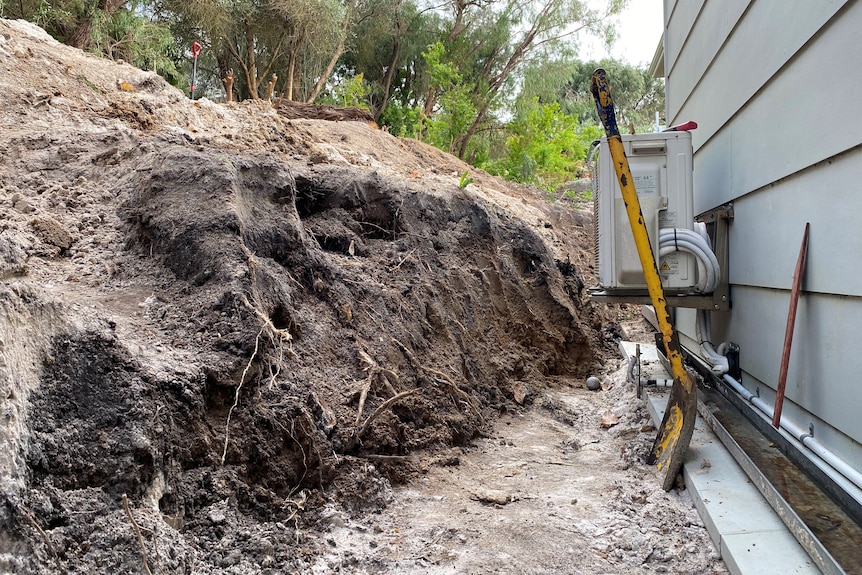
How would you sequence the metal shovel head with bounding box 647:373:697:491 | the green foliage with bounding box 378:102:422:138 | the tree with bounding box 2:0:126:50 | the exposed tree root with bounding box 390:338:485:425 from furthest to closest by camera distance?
the green foliage with bounding box 378:102:422:138, the tree with bounding box 2:0:126:50, the exposed tree root with bounding box 390:338:485:425, the metal shovel head with bounding box 647:373:697:491

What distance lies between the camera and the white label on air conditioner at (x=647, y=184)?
3.94 m

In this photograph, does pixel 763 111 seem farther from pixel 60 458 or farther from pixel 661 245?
pixel 60 458

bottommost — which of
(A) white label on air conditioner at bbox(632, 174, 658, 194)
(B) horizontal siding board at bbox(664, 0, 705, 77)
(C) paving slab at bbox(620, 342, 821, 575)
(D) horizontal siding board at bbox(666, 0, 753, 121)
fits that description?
(C) paving slab at bbox(620, 342, 821, 575)

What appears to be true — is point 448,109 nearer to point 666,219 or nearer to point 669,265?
point 666,219

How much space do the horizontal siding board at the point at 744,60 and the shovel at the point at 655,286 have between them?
0.78 metres

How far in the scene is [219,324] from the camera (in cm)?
321

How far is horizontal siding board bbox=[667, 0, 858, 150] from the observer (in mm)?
2621

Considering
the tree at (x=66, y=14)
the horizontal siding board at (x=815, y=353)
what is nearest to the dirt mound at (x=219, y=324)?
the horizontal siding board at (x=815, y=353)

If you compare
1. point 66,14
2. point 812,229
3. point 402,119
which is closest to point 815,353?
point 812,229

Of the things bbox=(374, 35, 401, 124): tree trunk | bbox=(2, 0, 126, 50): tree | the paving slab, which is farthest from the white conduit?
bbox=(374, 35, 401, 124): tree trunk

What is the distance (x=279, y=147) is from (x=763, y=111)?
430 centimetres

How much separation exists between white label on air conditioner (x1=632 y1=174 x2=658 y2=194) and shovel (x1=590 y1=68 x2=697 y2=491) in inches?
28.1

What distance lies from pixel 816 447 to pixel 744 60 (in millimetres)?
2243

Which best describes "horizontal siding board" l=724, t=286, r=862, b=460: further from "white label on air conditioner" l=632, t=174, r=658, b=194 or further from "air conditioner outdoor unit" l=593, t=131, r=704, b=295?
"white label on air conditioner" l=632, t=174, r=658, b=194
